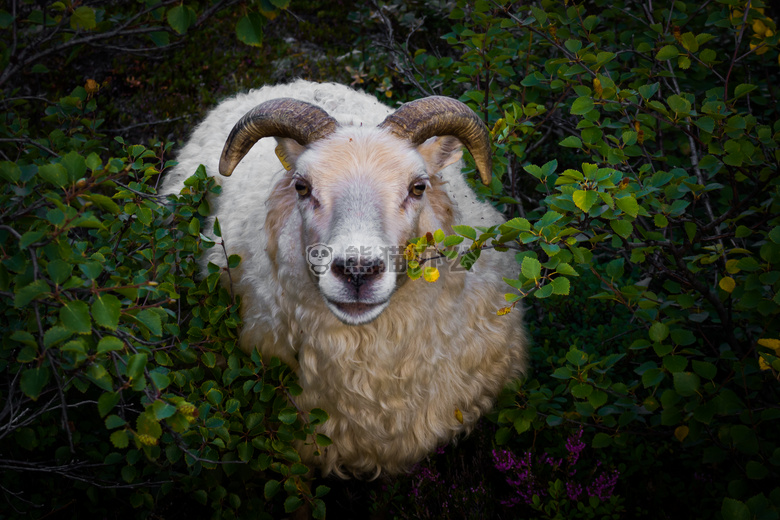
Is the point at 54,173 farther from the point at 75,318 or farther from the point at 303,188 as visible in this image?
the point at 303,188

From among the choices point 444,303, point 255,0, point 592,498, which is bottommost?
point 592,498

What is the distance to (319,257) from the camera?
2504 millimetres

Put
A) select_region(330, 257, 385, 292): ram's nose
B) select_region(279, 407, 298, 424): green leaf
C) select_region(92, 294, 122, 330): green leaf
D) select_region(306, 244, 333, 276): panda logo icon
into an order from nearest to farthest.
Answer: select_region(92, 294, 122, 330): green leaf
select_region(330, 257, 385, 292): ram's nose
select_region(306, 244, 333, 276): panda logo icon
select_region(279, 407, 298, 424): green leaf

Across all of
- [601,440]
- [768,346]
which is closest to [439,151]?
[601,440]

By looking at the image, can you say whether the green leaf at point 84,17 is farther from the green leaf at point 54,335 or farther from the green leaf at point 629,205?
the green leaf at point 629,205

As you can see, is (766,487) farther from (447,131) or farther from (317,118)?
(317,118)

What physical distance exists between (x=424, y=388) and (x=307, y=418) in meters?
0.67

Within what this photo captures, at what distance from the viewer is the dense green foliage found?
5.74 ft

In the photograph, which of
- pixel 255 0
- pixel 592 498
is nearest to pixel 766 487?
pixel 592 498

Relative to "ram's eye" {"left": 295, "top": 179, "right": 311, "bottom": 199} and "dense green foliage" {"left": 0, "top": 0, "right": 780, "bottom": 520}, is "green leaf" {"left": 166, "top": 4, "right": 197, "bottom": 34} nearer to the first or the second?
"dense green foliage" {"left": 0, "top": 0, "right": 780, "bottom": 520}

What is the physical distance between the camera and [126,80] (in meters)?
5.84

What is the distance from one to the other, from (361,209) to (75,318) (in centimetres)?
133

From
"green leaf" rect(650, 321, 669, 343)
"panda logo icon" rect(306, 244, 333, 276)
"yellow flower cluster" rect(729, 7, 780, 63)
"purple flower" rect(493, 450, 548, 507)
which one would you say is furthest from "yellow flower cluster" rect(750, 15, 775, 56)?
"purple flower" rect(493, 450, 548, 507)

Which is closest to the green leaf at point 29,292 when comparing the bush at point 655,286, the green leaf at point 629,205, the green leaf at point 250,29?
the green leaf at point 250,29
